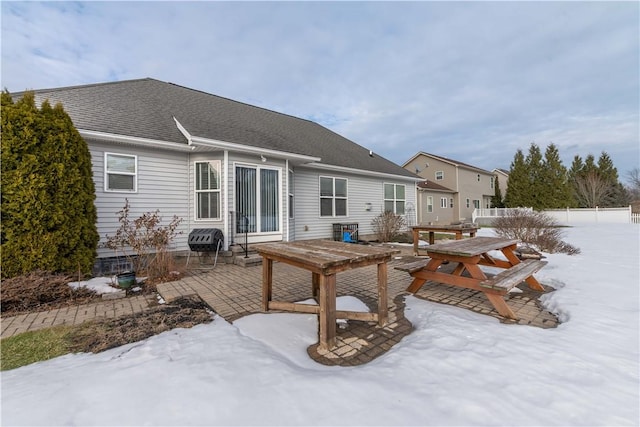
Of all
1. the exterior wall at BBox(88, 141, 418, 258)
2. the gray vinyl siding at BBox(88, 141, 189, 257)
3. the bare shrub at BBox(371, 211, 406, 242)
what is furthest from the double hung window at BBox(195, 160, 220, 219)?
the bare shrub at BBox(371, 211, 406, 242)

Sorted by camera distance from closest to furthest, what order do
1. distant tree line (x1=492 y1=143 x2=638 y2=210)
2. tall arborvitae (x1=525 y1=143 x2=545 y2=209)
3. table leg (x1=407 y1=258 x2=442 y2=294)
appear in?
table leg (x1=407 y1=258 x2=442 y2=294)
distant tree line (x1=492 y1=143 x2=638 y2=210)
tall arborvitae (x1=525 y1=143 x2=545 y2=209)

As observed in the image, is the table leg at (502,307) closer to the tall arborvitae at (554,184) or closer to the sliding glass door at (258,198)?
the sliding glass door at (258,198)

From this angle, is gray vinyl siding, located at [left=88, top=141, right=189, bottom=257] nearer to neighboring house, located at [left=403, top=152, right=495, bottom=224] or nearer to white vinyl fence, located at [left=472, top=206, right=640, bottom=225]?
neighboring house, located at [left=403, top=152, right=495, bottom=224]

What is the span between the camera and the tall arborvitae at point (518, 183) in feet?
84.6

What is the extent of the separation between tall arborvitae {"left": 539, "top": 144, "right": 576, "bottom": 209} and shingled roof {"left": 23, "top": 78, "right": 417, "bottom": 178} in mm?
21893

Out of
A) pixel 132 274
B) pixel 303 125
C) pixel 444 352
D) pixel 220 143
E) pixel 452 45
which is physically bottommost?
pixel 444 352

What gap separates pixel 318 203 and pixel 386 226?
325 cm

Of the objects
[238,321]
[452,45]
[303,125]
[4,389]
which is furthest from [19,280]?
[452,45]

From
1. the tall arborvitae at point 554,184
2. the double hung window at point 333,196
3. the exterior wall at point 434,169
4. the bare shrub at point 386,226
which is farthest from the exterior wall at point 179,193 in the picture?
the tall arborvitae at point 554,184

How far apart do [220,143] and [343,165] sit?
5086mm

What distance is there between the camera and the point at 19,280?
153 inches

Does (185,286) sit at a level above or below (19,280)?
below

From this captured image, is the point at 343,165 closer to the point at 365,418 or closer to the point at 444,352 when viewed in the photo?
the point at 444,352

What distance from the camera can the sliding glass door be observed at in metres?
7.24
